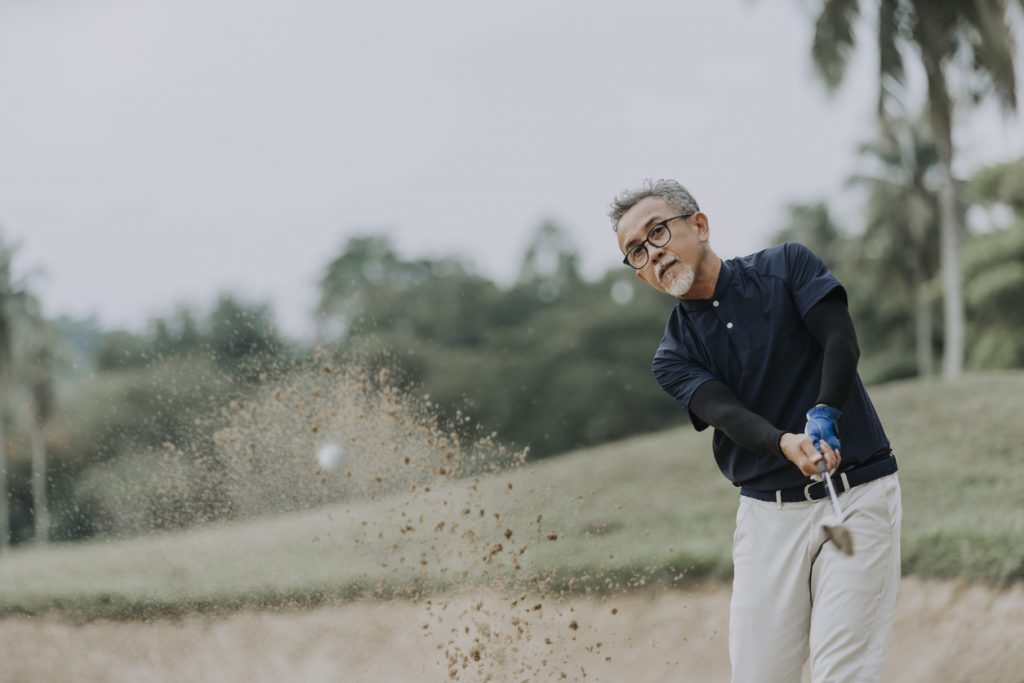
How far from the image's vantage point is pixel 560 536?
407 inches

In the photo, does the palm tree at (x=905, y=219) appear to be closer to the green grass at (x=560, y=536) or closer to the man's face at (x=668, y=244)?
the green grass at (x=560, y=536)

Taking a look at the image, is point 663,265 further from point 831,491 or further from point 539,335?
point 539,335

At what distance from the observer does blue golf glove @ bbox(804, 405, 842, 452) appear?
3.13 metres

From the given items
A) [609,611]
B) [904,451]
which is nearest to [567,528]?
[609,611]

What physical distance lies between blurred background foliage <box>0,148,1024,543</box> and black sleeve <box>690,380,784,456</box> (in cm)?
1932

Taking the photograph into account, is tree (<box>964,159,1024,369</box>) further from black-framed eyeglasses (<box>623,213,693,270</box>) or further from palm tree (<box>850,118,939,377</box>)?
black-framed eyeglasses (<box>623,213,693,270</box>)

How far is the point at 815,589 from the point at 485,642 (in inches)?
173

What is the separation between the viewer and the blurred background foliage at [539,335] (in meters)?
28.9

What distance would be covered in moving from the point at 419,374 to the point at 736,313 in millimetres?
34392

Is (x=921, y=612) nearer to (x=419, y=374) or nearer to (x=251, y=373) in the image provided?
(x=251, y=373)

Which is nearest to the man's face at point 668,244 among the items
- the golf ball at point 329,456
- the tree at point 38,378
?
the golf ball at point 329,456

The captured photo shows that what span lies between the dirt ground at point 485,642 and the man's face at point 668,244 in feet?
11.9

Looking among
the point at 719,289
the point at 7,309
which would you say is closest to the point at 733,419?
the point at 719,289

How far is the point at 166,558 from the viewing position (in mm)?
11891
